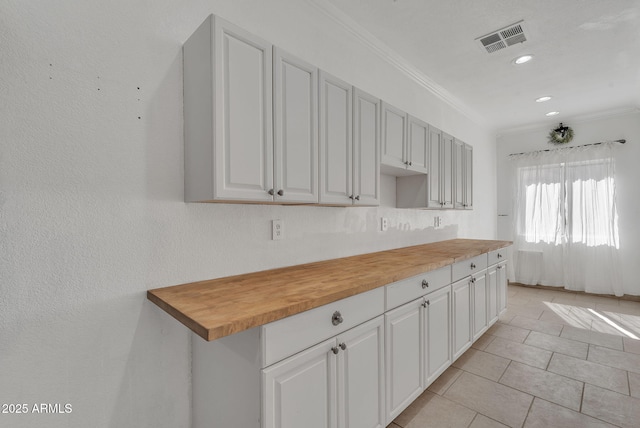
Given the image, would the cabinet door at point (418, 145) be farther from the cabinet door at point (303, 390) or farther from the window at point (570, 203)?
the window at point (570, 203)

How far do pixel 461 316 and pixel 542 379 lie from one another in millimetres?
708

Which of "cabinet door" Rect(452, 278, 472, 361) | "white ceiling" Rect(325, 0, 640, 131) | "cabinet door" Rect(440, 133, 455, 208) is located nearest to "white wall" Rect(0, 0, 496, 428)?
"white ceiling" Rect(325, 0, 640, 131)

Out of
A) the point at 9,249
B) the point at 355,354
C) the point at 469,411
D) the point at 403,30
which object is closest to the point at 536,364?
the point at 469,411

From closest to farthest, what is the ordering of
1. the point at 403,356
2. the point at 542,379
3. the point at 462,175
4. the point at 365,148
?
the point at 403,356 → the point at 365,148 → the point at 542,379 → the point at 462,175

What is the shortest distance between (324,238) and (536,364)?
209 cm

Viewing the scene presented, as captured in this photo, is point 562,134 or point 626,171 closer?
point 626,171

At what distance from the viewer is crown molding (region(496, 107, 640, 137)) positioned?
423cm

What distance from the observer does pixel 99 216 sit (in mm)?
1251

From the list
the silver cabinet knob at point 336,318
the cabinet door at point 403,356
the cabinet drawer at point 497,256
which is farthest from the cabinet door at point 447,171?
the silver cabinet knob at point 336,318

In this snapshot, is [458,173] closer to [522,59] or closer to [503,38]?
[522,59]

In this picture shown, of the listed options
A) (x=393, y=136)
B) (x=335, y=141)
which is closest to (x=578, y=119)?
(x=393, y=136)

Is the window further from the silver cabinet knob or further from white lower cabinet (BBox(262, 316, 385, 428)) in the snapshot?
the silver cabinet knob

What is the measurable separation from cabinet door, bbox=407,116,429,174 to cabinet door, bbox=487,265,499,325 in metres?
1.25

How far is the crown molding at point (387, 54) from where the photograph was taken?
86.4 inches
